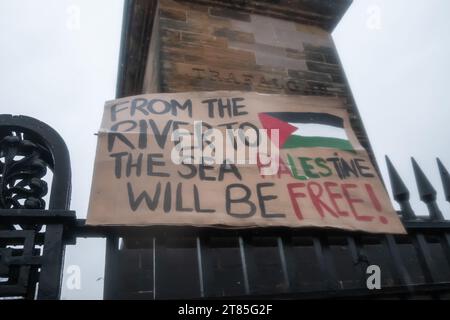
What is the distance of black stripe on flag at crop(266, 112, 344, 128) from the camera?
9.70 feet

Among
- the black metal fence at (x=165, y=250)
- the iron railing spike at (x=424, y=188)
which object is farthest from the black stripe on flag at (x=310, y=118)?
the iron railing spike at (x=424, y=188)

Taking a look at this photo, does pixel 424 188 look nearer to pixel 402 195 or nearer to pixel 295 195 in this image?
pixel 402 195

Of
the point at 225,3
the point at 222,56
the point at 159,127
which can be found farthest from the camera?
the point at 225,3

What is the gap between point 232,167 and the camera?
2.50 m

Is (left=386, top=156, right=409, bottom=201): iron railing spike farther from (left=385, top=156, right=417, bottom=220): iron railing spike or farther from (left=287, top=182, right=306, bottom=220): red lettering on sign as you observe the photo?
(left=287, top=182, right=306, bottom=220): red lettering on sign

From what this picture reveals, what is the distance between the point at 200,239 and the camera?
7.07ft

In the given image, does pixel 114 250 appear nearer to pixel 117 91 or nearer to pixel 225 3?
pixel 225 3

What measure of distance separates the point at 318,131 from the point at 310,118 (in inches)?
5.9

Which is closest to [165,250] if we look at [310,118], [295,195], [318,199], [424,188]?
[295,195]

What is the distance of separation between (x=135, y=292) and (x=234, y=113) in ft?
4.66

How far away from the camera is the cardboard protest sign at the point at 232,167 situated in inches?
85.7

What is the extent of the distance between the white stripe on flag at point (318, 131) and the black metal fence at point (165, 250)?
48 cm

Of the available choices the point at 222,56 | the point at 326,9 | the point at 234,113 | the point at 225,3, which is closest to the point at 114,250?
the point at 234,113
